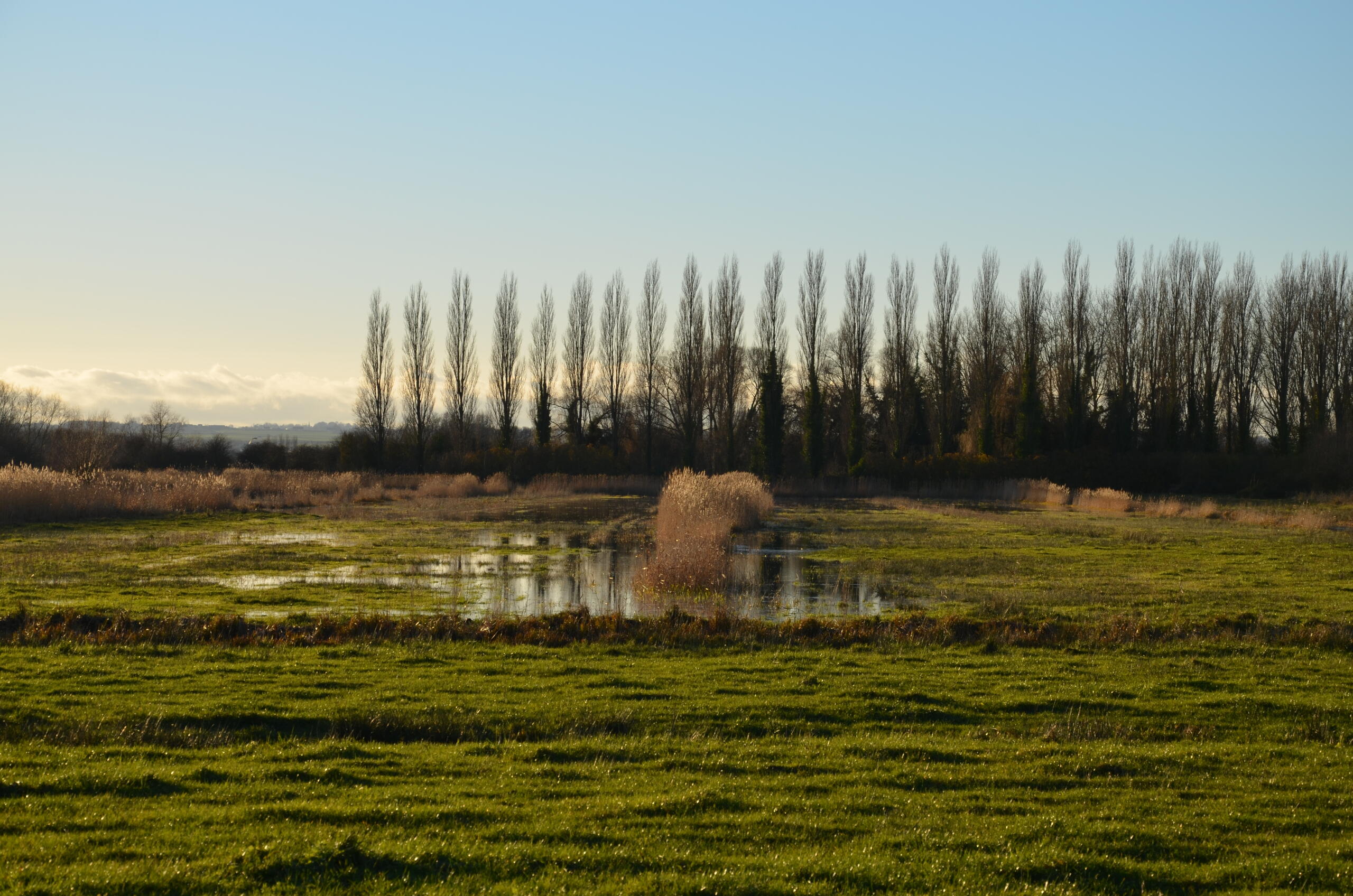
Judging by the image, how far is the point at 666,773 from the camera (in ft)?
29.2

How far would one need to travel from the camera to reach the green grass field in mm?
6363

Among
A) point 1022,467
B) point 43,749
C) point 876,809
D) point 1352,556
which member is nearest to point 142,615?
point 43,749

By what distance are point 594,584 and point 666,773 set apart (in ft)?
52.3

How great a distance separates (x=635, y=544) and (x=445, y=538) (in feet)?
23.6

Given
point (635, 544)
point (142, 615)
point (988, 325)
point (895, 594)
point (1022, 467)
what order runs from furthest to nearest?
point (988, 325) → point (1022, 467) → point (635, 544) → point (895, 594) → point (142, 615)

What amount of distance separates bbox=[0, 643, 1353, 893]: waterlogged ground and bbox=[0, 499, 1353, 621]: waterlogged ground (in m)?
5.68

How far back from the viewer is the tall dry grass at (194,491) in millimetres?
36406

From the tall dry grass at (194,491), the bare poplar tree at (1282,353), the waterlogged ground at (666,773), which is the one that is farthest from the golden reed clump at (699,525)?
the bare poplar tree at (1282,353)

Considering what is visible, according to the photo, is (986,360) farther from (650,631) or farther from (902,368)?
(650,631)

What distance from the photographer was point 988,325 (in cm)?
7638

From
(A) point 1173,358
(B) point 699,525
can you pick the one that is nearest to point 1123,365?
(A) point 1173,358

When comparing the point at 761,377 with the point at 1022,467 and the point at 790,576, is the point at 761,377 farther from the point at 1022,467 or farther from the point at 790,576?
the point at 790,576

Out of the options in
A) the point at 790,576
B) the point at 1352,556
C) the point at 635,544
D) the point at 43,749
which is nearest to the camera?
the point at 43,749

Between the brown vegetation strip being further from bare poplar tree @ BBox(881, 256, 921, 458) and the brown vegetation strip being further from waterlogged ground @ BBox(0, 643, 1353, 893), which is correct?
bare poplar tree @ BBox(881, 256, 921, 458)
